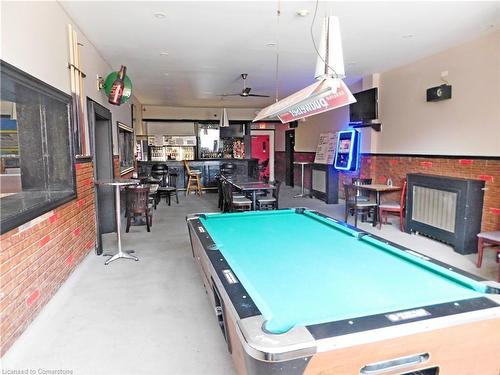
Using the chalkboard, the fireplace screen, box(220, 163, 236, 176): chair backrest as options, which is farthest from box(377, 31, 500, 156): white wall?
box(220, 163, 236, 176): chair backrest

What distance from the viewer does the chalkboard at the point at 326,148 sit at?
9052mm

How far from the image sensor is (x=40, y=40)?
3.14 meters

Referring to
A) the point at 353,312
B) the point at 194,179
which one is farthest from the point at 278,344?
the point at 194,179

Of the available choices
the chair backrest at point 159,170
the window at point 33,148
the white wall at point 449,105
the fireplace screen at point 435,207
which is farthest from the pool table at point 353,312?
the chair backrest at point 159,170

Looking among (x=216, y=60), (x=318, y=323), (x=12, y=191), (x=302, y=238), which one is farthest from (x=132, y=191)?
(x=318, y=323)

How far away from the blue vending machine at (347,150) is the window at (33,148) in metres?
6.04

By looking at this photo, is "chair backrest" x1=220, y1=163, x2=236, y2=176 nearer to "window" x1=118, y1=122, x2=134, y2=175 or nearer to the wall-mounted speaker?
"window" x1=118, y1=122, x2=134, y2=175

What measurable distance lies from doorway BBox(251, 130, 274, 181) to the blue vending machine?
161 inches

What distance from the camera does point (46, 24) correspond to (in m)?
3.30

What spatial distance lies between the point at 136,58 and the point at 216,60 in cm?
136

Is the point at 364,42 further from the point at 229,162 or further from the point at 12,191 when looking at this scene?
the point at 229,162

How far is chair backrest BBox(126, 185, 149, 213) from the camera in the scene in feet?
18.3

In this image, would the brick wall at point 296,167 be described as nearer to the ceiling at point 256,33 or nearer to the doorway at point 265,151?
the doorway at point 265,151

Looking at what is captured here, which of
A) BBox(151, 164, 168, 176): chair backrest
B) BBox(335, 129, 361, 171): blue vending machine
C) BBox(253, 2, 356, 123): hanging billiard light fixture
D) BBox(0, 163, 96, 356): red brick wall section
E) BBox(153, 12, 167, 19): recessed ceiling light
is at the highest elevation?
BBox(153, 12, 167, 19): recessed ceiling light
